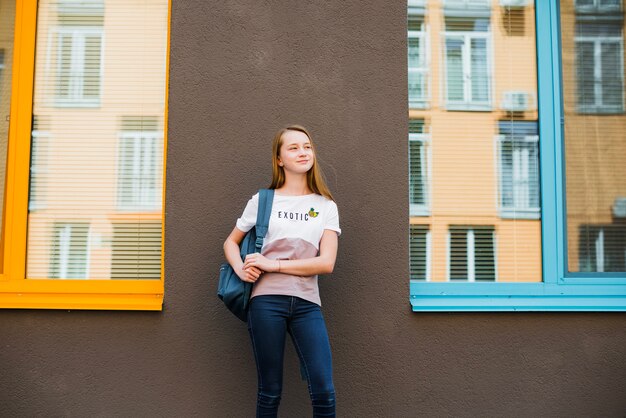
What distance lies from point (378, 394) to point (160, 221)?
1.76 meters

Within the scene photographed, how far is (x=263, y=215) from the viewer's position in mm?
3436

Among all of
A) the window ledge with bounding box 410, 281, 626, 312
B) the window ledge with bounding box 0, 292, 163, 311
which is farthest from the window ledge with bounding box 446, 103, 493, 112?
the window ledge with bounding box 0, 292, 163, 311

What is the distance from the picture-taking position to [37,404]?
13.0ft

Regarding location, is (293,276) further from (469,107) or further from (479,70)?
(479,70)

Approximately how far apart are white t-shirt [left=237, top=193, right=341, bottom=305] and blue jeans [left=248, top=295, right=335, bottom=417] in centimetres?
6

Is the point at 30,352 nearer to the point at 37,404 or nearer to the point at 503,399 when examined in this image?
the point at 37,404

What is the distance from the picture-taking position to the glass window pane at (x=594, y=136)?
432 cm

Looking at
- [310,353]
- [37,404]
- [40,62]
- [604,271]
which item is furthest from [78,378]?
[604,271]

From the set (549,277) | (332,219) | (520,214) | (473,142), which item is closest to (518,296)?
(549,277)

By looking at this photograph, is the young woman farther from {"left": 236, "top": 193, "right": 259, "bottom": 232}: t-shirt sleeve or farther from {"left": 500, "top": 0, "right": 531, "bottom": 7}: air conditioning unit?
{"left": 500, "top": 0, "right": 531, "bottom": 7}: air conditioning unit

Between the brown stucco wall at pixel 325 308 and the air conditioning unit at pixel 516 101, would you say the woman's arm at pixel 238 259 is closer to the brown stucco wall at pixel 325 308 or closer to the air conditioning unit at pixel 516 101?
the brown stucco wall at pixel 325 308

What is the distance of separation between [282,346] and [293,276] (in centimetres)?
36

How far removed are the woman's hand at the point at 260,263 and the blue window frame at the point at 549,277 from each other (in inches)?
44.6

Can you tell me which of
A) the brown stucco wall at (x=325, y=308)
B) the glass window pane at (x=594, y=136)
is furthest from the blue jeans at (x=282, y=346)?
the glass window pane at (x=594, y=136)
